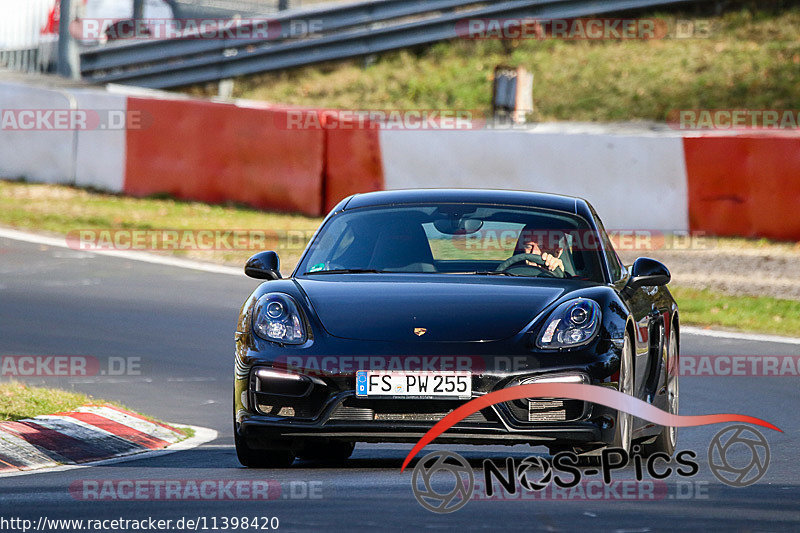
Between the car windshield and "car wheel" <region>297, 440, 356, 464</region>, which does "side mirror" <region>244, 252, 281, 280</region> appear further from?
"car wheel" <region>297, 440, 356, 464</region>

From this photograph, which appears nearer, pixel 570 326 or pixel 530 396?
pixel 530 396

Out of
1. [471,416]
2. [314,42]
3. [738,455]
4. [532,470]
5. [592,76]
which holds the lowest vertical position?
[738,455]

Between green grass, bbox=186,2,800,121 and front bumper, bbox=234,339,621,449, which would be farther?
green grass, bbox=186,2,800,121

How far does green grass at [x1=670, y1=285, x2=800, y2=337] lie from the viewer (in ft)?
43.3

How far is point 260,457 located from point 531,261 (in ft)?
Result: 5.18

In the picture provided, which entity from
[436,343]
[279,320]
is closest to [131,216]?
[279,320]

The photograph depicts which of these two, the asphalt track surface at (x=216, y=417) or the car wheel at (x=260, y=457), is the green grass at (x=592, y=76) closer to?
the asphalt track surface at (x=216, y=417)

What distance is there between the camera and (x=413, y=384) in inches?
248

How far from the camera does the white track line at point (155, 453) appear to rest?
23.1 feet

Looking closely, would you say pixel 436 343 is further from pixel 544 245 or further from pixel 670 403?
pixel 670 403

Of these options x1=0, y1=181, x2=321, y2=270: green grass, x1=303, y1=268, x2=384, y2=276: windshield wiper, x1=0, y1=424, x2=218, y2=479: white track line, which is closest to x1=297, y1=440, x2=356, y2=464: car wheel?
x1=0, y1=424, x2=218, y2=479: white track line

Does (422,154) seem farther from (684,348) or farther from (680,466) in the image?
(680,466)

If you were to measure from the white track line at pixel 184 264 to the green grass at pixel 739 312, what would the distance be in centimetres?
36

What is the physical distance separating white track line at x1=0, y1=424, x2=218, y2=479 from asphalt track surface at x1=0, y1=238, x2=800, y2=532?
11cm
